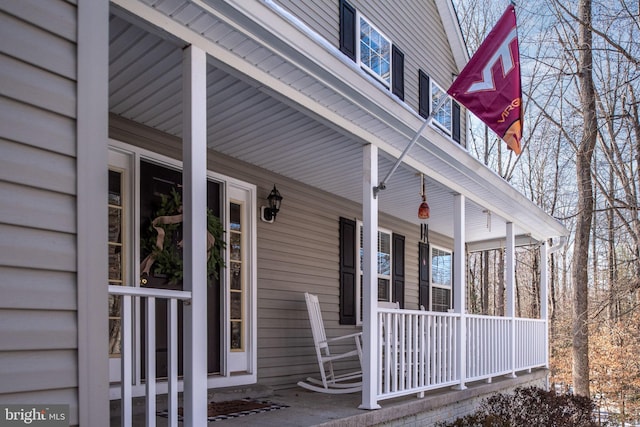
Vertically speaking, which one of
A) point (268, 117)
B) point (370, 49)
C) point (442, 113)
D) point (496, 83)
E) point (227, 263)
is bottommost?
point (227, 263)

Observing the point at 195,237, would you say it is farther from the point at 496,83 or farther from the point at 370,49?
the point at 370,49

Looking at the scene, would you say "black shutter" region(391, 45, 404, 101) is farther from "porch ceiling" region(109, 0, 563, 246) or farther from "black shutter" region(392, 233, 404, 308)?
"black shutter" region(392, 233, 404, 308)

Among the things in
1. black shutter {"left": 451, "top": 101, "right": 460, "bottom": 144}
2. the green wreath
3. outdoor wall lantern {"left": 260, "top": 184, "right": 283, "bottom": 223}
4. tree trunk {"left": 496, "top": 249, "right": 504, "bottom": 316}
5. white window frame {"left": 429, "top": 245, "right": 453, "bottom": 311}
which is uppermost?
black shutter {"left": 451, "top": 101, "right": 460, "bottom": 144}

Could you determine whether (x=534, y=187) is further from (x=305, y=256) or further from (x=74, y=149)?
(x=74, y=149)

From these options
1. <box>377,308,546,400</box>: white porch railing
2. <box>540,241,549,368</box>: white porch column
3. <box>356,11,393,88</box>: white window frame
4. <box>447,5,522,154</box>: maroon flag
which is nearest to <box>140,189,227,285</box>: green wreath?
<box>377,308,546,400</box>: white porch railing

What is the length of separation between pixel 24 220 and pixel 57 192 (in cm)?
15

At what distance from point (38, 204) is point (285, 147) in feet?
12.1

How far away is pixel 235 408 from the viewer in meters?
4.74

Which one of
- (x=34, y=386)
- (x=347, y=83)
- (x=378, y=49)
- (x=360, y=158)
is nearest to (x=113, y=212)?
(x=347, y=83)

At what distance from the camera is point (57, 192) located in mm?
1938

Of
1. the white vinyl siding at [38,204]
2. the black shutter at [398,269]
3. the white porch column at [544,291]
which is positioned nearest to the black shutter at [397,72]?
the black shutter at [398,269]

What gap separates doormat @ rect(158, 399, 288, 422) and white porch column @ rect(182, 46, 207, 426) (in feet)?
3.92

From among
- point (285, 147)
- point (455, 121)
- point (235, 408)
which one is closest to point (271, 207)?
point (285, 147)

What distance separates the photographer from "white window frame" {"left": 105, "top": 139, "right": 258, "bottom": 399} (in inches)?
179
